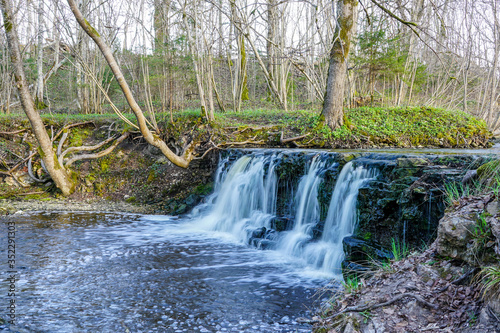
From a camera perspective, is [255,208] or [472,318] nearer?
[472,318]

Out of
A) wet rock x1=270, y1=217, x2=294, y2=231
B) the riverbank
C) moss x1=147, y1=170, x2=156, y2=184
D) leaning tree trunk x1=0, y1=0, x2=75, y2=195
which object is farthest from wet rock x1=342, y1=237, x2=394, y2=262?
leaning tree trunk x1=0, y1=0, x2=75, y2=195

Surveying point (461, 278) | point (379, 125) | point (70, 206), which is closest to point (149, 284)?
point (461, 278)

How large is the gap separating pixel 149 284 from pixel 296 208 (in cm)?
381

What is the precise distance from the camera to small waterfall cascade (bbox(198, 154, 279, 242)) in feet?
30.4

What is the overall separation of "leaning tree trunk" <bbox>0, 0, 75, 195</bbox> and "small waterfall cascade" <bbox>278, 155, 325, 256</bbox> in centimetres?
772

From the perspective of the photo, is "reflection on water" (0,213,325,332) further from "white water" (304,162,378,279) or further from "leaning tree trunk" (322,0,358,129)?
"leaning tree trunk" (322,0,358,129)

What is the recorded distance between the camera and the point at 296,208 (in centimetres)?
847

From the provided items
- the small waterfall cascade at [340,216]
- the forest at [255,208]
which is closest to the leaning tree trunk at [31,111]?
the forest at [255,208]

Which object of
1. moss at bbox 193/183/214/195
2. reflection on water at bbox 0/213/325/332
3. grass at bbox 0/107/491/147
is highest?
grass at bbox 0/107/491/147

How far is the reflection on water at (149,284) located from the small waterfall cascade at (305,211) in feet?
1.31

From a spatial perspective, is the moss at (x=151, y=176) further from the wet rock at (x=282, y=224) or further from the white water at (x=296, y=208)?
the wet rock at (x=282, y=224)

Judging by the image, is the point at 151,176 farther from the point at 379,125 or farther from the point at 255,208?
the point at 379,125

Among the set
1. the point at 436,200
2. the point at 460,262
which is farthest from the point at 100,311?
the point at 436,200

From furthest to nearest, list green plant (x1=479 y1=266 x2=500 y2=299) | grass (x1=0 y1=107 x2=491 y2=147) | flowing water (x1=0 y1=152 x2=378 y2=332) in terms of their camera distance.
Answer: grass (x1=0 y1=107 x2=491 y2=147) → flowing water (x1=0 y1=152 x2=378 y2=332) → green plant (x1=479 y1=266 x2=500 y2=299)
